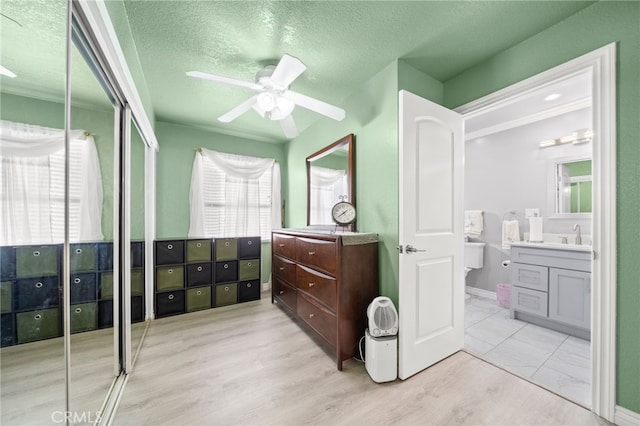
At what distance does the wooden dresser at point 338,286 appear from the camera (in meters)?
1.92

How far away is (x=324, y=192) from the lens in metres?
Result: 3.06

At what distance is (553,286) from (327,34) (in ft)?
10.7

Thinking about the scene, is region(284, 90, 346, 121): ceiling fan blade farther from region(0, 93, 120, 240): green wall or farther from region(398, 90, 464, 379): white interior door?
region(0, 93, 120, 240): green wall

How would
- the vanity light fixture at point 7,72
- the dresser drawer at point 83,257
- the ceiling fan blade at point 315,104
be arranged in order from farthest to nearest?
the ceiling fan blade at point 315,104, the dresser drawer at point 83,257, the vanity light fixture at point 7,72

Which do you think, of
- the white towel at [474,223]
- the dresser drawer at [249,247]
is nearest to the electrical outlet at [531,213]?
the white towel at [474,223]

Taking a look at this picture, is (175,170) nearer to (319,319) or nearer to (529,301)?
(319,319)

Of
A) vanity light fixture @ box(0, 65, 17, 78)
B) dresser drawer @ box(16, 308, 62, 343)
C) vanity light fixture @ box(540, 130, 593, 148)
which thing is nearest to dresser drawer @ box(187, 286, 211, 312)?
dresser drawer @ box(16, 308, 62, 343)

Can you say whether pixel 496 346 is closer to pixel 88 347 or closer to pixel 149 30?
pixel 88 347

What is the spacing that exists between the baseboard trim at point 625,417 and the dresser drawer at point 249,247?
3.46 metres

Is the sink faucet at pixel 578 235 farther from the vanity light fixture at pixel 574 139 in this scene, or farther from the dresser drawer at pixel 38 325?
the dresser drawer at pixel 38 325

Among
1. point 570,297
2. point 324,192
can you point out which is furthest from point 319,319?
point 570,297

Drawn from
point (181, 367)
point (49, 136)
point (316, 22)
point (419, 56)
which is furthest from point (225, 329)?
point (419, 56)

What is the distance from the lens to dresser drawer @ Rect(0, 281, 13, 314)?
2.43 feet

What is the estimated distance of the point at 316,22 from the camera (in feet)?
5.31
